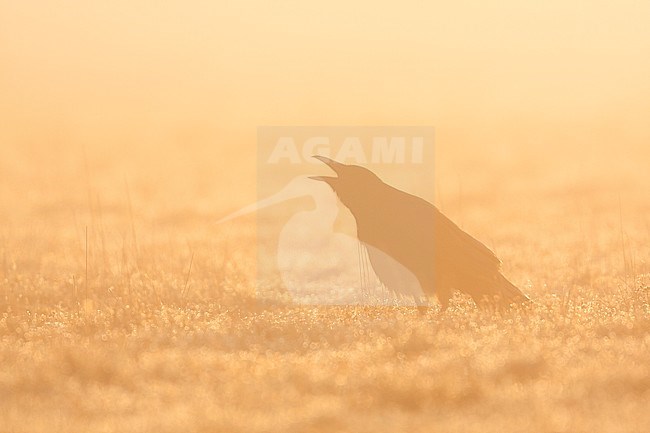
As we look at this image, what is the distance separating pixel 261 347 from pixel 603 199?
773 cm

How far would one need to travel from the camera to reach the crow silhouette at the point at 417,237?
22.3 ft

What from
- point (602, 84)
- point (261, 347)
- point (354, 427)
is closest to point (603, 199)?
point (261, 347)

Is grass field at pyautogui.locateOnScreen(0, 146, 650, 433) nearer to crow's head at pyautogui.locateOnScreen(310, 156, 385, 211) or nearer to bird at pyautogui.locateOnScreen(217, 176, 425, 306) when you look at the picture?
bird at pyautogui.locateOnScreen(217, 176, 425, 306)

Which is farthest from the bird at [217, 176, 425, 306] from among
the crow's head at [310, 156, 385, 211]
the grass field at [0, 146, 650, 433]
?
the crow's head at [310, 156, 385, 211]

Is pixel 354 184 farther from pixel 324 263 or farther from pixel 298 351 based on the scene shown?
pixel 324 263

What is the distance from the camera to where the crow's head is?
6793mm

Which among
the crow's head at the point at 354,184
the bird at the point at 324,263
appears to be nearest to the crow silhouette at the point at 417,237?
the crow's head at the point at 354,184

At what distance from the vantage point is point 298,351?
19.9 ft

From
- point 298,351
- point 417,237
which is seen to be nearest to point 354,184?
point 417,237

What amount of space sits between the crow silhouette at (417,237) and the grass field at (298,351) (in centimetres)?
18

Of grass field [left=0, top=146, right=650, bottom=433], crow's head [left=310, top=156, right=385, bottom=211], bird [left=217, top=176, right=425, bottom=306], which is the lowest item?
grass field [left=0, top=146, right=650, bottom=433]

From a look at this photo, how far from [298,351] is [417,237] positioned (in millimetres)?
1342

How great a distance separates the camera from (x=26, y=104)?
28016 millimetres

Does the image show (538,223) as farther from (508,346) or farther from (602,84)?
(602,84)
